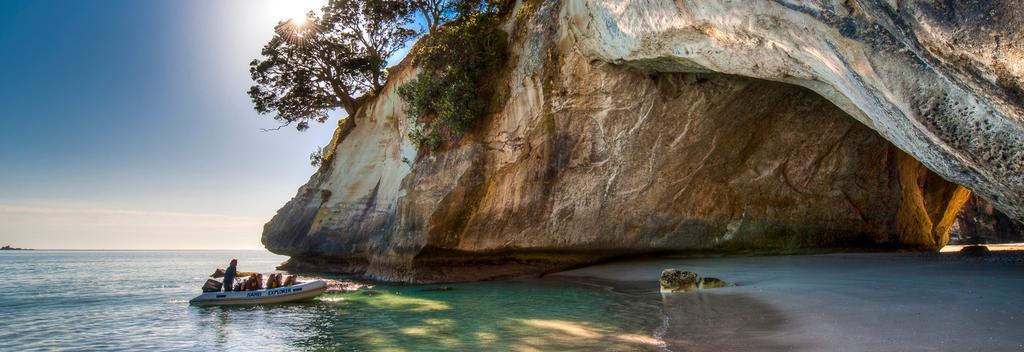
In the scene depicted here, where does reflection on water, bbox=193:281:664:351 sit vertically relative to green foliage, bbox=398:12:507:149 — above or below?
below

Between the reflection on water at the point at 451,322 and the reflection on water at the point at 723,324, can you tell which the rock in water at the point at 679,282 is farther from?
the reflection on water at the point at 723,324

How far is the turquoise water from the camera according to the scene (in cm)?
921

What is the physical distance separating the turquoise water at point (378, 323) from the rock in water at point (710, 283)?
43.1 inches

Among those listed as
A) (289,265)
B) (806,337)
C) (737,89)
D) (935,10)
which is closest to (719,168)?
(737,89)

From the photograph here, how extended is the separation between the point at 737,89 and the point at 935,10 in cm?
913

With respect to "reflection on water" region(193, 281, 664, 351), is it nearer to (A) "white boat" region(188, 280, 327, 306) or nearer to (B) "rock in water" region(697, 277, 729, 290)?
(A) "white boat" region(188, 280, 327, 306)

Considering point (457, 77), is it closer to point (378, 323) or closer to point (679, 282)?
point (378, 323)

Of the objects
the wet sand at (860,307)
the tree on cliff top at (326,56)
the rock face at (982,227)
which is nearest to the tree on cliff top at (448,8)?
the tree on cliff top at (326,56)

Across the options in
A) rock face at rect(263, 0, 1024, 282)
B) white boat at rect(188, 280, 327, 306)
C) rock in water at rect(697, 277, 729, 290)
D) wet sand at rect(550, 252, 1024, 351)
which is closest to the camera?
wet sand at rect(550, 252, 1024, 351)

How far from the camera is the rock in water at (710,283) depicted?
1264 centimetres

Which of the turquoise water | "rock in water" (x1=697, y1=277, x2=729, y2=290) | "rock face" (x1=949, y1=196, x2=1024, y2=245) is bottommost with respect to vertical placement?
the turquoise water

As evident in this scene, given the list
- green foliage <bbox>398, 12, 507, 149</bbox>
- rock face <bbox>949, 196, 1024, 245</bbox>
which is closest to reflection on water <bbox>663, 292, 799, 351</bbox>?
green foliage <bbox>398, 12, 507, 149</bbox>

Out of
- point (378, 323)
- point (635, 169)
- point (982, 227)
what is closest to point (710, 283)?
point (635, 169)

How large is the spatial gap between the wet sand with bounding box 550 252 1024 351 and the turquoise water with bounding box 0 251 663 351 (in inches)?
36.9
